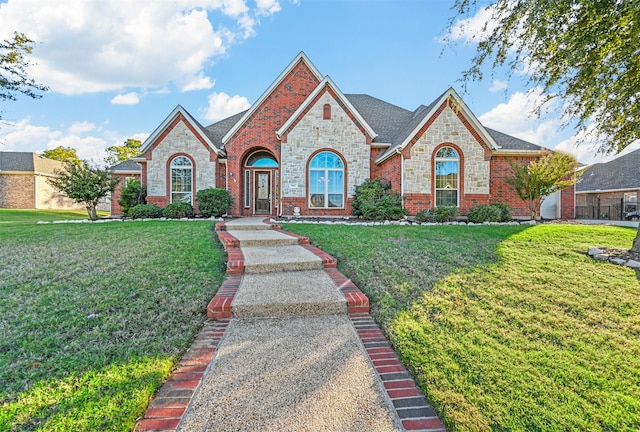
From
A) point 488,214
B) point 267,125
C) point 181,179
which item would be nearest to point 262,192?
point 267,125

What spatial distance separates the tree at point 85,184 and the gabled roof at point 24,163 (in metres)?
22.7

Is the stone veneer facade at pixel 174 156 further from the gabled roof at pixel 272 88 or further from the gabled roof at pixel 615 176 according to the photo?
the gabled roof at pixel 615 176

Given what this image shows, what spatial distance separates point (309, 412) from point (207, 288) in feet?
9.49

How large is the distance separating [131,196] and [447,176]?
Result: 15.5 metres

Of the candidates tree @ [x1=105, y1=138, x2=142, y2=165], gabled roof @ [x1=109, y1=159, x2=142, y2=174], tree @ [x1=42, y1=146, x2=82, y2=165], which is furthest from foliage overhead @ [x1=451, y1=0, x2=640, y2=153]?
tree @ [x1=42, y1=146, x2=82, y2=165]

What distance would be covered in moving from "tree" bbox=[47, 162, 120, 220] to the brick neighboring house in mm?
1872

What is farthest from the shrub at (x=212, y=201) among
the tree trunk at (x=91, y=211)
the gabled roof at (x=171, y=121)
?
the tree trunk at (x=91, y=211)

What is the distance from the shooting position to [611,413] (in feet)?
7.42

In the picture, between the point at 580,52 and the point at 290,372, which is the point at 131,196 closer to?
the point at 290,372

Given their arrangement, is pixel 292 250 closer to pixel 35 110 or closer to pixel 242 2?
pixel 242 2

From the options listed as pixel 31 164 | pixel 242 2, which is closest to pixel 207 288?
pixel 242 2

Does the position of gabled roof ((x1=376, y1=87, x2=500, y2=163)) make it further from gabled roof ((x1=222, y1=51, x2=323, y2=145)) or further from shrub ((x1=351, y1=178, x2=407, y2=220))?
gabled roof ((x1=222, y1=51, x2=323, y2=145))

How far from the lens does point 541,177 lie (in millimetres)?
12719

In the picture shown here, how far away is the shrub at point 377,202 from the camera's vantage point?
1285 cm
